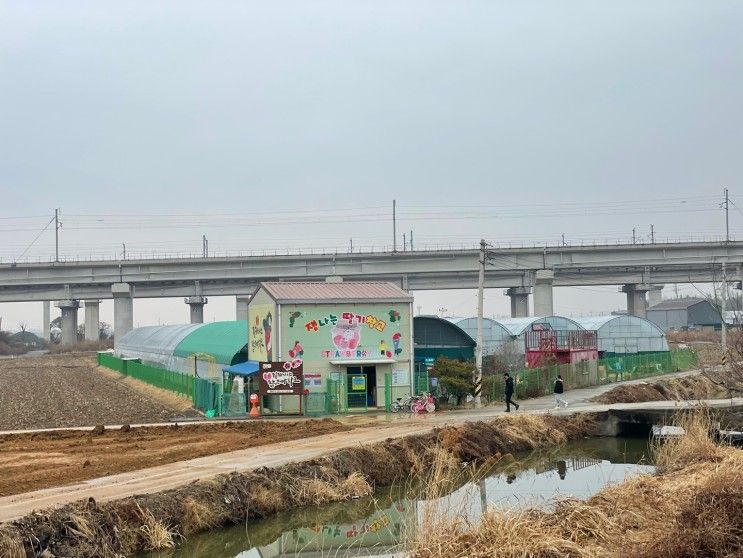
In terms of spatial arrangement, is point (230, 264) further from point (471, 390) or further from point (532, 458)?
point (532, 458)

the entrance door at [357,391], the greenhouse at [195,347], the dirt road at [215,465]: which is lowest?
the dirt road at [215,465]

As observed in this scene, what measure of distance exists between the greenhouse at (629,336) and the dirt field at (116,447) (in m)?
33.0

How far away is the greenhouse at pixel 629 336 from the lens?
59.9m

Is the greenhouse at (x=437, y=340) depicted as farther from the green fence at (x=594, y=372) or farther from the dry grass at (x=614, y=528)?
the dry grass at (x=614, y=528)

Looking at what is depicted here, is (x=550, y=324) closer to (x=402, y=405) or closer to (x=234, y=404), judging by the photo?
(x=402, y=405)

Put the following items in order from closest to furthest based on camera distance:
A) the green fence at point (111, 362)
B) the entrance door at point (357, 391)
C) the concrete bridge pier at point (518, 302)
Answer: the entrance door at point (357, 391), the green fence at point (111, 362), the concrete bridge pier at point (518, 302)

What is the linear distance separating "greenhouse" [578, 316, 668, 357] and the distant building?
79.6 meters

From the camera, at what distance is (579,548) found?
11828 millimetres

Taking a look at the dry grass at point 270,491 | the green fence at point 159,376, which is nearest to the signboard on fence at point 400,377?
the dry grass at point 270,491

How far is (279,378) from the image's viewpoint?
34.1 meters

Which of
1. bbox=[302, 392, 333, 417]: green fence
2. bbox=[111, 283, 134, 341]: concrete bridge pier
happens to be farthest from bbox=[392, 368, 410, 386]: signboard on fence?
bbox=[111, 283, 134, 341]: concrete bridge pier

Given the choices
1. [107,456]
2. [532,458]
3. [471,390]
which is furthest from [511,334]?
[107,456]

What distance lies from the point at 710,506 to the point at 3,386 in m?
51.4

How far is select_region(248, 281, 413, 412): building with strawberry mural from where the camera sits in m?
36.0
